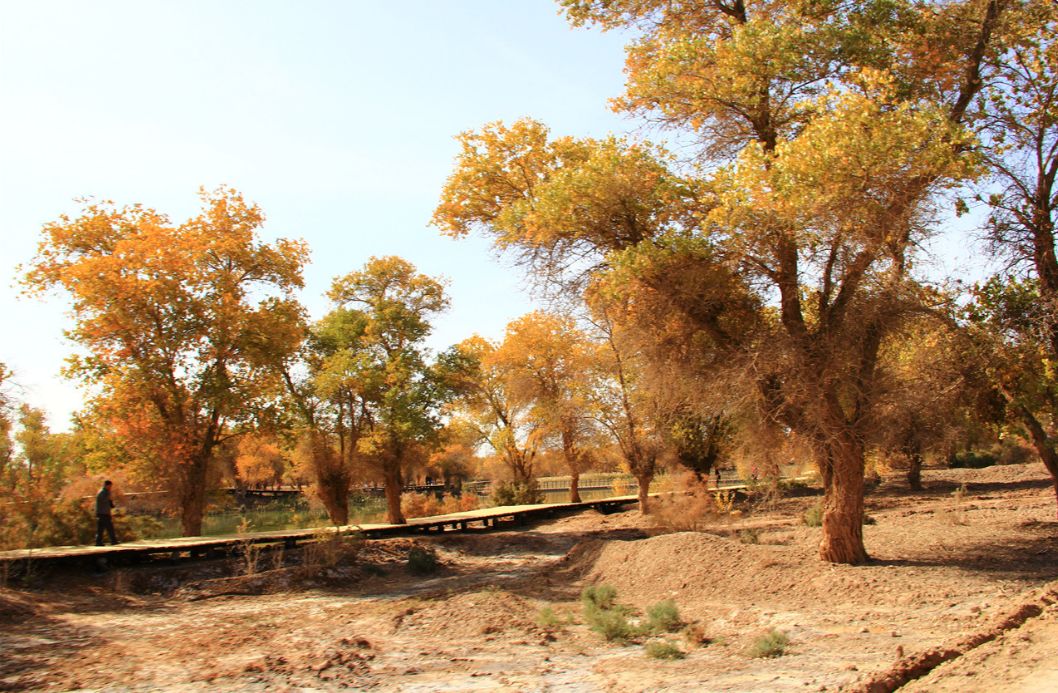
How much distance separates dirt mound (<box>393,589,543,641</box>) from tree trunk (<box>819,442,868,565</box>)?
4.72 m

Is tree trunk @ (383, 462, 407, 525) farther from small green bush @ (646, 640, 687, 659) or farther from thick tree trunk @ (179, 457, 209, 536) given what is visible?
small green bush @ (646, 640, 687, 659)

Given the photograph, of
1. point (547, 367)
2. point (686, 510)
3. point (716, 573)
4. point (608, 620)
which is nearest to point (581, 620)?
point (608, 620)

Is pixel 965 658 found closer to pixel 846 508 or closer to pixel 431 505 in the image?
pixel 846 508

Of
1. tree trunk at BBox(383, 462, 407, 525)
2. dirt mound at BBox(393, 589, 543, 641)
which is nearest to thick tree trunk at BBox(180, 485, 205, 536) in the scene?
tree trunk at BBox(383, 462, 407, 525)

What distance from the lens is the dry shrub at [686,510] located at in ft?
59.9

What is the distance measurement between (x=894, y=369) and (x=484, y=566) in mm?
9855

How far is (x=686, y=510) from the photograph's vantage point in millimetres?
18453

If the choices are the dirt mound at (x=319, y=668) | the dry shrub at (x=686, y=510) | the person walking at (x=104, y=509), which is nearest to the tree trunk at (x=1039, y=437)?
the dry shrub at (x=686, y=510)

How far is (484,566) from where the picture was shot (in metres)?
17.4

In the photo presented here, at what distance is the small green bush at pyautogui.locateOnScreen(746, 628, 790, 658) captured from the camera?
731cm

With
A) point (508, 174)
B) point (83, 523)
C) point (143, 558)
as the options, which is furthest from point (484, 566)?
point (83, 523)

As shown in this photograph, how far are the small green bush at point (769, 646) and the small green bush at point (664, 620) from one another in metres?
1.42

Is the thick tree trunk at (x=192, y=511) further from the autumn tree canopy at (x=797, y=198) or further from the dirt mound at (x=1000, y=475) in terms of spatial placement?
the dirt mound at (x=1000, y=475)

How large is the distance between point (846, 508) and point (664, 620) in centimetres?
417
